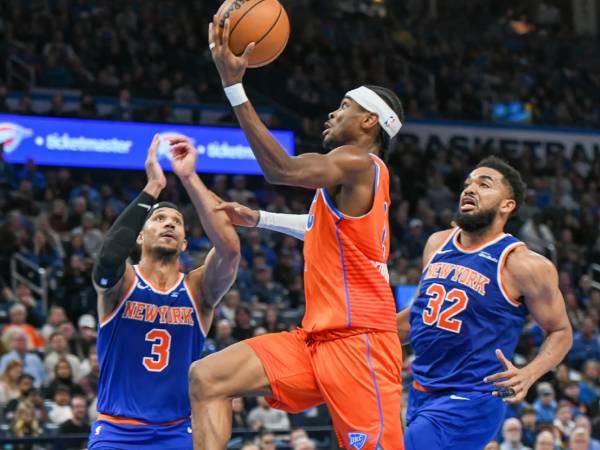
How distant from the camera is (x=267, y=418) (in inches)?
473

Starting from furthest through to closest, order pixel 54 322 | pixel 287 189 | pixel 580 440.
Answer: pixel 287 189
pixel 54 322
pixel 580 440

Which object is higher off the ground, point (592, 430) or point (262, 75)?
point (262, 75)

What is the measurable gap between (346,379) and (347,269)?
23.0 inches

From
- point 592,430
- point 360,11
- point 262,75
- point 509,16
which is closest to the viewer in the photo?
point 592,430

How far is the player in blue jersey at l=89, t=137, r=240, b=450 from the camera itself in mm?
6203

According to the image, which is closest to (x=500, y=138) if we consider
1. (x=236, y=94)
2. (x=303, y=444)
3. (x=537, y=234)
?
(x=537, y=234)

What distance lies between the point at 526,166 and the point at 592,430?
9971 mm

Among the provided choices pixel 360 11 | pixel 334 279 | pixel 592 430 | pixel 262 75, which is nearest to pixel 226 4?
pixel 334 279

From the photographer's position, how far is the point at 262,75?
73.9 ft

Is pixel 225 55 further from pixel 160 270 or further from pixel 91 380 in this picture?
pixel 91 380

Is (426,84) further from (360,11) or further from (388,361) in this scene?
(388,361)

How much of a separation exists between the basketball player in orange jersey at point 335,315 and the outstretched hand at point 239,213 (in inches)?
17.0

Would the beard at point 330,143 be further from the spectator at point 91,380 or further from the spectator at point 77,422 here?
the spectator at point 91,380

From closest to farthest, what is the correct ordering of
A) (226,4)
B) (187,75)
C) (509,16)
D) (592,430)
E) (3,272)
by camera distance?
(226,4)
(592,430)
(3,272)
(187,75)
(509,16)
